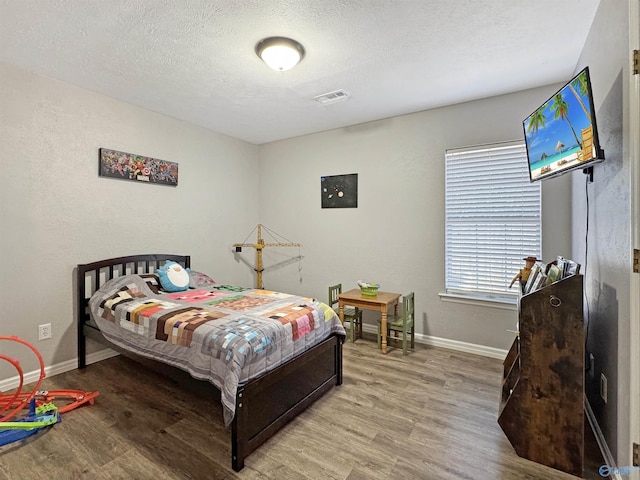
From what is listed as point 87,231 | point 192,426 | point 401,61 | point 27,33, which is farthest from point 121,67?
point 192,426

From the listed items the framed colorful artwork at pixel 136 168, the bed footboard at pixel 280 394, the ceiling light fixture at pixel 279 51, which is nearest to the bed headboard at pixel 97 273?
the framed colorful artwork at pixel 136 168

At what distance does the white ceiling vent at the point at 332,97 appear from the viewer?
3014mm

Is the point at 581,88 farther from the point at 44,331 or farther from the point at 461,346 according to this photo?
the point at 44,331

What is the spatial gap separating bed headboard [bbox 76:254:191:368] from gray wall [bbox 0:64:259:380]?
79 millimetres

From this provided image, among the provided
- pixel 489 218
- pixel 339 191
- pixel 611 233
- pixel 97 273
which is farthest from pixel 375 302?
pixel 97 273

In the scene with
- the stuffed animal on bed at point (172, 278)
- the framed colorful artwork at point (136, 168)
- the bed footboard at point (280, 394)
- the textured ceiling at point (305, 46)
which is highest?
the textured ceiling at point (305, 46)

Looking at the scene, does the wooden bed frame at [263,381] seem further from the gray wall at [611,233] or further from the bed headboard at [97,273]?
the gray wall at [611,233]

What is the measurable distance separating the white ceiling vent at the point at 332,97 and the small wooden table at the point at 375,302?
6.80ft

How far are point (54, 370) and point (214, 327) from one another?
76.0 inches

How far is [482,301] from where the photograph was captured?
3.14 metres

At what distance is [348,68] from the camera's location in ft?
8.39

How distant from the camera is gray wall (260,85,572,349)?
3.04 metres

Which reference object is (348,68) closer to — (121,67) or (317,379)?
(121,67)

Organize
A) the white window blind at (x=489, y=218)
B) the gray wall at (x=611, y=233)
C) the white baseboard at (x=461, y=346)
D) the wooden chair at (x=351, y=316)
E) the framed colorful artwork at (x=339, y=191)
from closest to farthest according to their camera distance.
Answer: the gray wall at (x=611, y=233), the white window blind at (x=489, y=218), the white baseboard at (x=461, y=346), the wooden chair at (x=351, y=316), the framed colorful artwork at (x=339, y=191)
